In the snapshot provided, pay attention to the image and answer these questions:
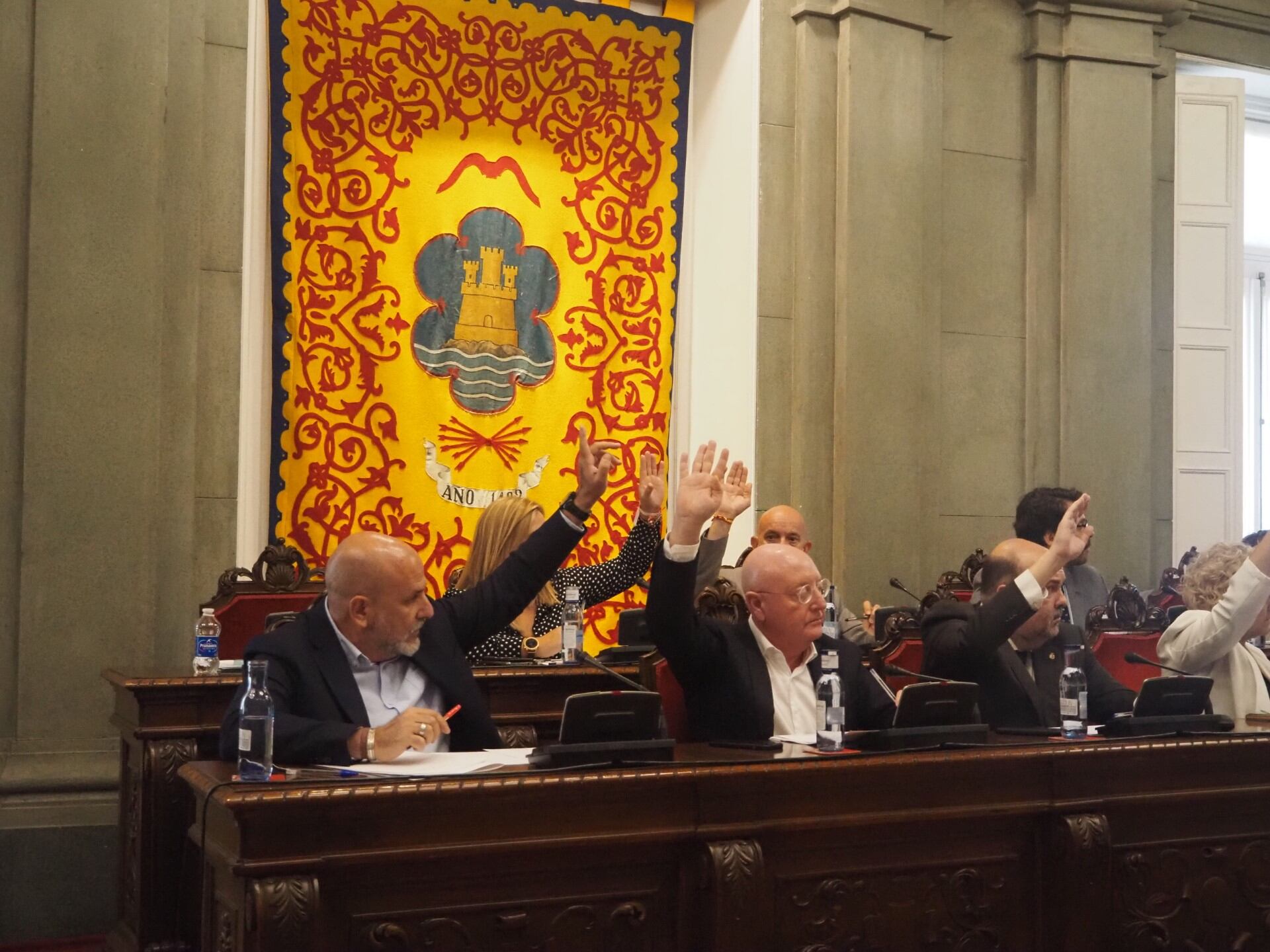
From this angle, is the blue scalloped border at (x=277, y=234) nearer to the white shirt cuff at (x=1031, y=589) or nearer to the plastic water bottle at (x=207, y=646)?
the plastic water bottle at (x=207, y=646)

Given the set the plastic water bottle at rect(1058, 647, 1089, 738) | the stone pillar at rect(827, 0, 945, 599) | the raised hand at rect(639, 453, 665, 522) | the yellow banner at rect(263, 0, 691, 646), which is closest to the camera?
the plastic water bottle at rect(1058, 647, 1089, 738)

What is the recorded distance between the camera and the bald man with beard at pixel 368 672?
2.83 meters

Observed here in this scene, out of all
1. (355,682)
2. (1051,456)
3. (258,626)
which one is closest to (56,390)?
(258,626)

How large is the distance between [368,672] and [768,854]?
0.97 meters

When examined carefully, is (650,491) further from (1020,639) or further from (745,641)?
(1020,639)

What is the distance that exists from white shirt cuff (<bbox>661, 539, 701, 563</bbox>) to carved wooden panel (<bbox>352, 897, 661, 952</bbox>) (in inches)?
35.9

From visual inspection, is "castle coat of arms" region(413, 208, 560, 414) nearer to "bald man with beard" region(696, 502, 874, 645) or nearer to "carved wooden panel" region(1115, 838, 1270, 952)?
"bald man with beard" region(696, 502, 874, 645)

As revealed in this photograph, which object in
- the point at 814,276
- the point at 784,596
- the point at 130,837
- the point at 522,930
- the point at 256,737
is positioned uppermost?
the point at 814,276

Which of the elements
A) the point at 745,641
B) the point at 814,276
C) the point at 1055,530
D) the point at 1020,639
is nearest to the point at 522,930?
the point at 745,641

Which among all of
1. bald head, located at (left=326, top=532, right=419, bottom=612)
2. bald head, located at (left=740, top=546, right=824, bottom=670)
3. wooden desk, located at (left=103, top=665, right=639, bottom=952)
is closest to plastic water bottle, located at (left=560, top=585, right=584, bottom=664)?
wooden desk, located at (left=103, top=665, right=639, bottom=952)

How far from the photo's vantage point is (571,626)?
4.84 meters

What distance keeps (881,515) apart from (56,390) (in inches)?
139

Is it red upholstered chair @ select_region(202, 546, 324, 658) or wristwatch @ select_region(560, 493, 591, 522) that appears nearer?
wristwatch @ select_region(560, 493, 591, 522)

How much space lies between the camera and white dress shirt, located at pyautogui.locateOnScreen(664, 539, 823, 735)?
12.0 ft
